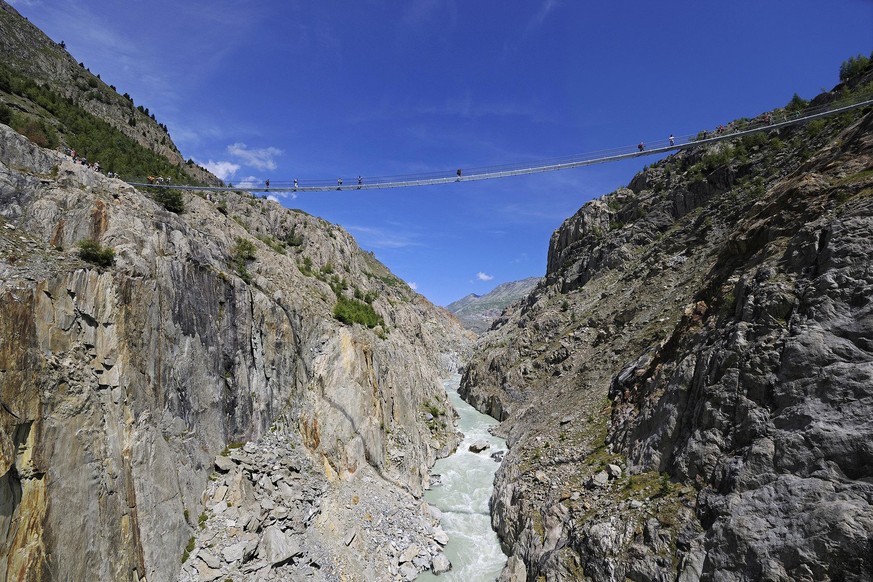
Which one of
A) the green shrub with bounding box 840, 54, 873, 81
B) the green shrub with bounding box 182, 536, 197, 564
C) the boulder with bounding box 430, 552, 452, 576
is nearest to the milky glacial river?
the boulder with bounding box 430, 552, 452, 576

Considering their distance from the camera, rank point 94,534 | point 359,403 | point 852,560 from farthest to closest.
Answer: point 359,403 < point 94,534 < point 852,560

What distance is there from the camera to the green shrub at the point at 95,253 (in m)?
13.5

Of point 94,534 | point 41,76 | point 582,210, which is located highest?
point 41,76

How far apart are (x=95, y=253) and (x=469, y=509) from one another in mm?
24698

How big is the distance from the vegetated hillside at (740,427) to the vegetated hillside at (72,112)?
1461 inches

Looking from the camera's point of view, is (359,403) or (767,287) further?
(359,403)

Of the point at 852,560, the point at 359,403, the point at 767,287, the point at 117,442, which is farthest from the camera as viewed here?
the point at 359,403

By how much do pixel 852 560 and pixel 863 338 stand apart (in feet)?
20.6

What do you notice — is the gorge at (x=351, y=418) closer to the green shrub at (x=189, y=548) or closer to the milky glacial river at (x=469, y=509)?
the green shrub at (x=189, y=548)

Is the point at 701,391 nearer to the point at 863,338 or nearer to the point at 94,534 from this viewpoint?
the point at 863,338

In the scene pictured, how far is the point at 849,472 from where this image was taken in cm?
1000

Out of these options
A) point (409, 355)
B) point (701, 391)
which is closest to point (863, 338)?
point (701, 391)

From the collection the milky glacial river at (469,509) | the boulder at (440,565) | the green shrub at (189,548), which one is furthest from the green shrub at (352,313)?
the boulder at (440,565)

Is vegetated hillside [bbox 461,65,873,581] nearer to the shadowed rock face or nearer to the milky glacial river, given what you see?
the milky glacial river
